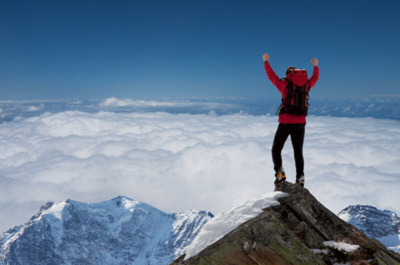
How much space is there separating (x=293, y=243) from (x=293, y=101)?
437 centimetres

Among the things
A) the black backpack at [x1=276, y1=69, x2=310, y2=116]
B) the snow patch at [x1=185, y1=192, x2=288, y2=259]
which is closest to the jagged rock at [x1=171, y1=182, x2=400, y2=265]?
the snow patch at [x1=185, y1=192, x2=288, y2=259]

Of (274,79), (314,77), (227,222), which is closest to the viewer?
(227,222)

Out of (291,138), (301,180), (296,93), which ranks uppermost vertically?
(296,93)

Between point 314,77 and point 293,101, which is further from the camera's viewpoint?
point 314,77

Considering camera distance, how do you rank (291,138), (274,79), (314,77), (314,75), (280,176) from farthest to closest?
(280,176), (291,138), (314,75), (314,77), (274,79)

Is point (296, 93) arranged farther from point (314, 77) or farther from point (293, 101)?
point (314, 77)

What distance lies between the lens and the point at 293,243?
604 centimetres

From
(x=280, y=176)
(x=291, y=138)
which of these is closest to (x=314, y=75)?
(x=291, y=138)

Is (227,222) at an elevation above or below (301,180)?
below

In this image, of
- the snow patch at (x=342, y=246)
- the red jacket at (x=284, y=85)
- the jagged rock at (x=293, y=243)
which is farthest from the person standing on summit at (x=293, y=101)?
the snow patch at (x=342, y=246)

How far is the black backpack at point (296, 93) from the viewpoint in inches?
305

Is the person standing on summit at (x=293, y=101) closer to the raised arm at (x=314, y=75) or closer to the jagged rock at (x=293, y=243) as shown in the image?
the raised arm at (x=314, y=75)

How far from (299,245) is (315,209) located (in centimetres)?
234

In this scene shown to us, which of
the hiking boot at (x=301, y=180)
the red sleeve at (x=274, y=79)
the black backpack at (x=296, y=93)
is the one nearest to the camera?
the black backpack at (x=296, y=93)
